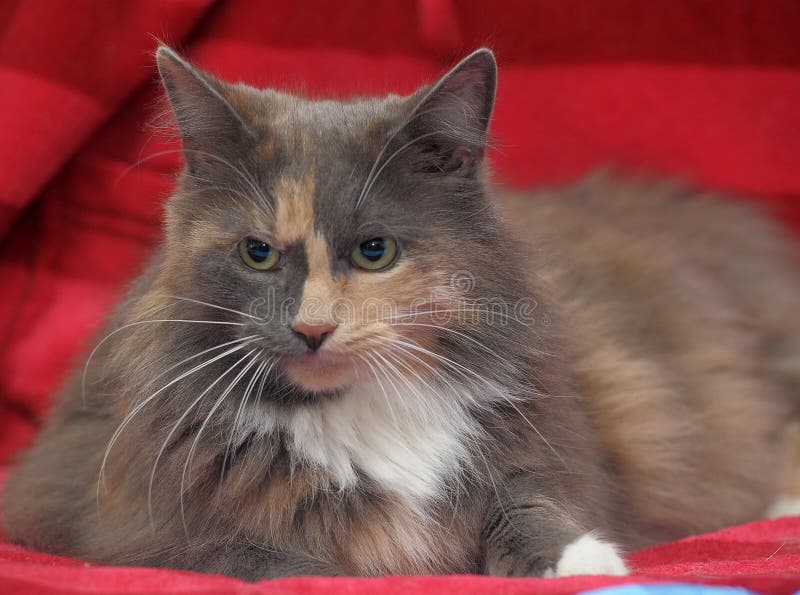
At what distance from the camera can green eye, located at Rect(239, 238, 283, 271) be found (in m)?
1.72

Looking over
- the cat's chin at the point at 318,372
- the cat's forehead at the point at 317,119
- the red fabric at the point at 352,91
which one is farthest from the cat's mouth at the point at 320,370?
the red fabric at the point at 352,91

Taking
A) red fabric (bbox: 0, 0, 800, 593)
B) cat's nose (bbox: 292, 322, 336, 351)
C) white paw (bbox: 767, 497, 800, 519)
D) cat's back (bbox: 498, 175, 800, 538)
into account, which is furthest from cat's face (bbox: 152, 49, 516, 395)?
white paw (bbox: 767, 497, 800, 519)

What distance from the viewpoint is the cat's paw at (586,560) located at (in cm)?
166

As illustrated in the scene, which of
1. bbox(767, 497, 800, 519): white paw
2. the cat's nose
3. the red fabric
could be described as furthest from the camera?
the red fabric

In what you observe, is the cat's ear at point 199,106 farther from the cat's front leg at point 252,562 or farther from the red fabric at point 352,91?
the red fabric at point 352,91

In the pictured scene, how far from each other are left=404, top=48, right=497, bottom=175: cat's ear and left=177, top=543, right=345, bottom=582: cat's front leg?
75 centimetres

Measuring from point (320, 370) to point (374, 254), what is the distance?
0.23m

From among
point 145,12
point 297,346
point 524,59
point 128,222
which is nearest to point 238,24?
point 145,12

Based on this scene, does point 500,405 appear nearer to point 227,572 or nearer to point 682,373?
point 227,572

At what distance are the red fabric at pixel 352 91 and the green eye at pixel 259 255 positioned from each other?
1.14 m

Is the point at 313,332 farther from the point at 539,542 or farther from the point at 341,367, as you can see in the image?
the point at 539,542

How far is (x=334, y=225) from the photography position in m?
1.68

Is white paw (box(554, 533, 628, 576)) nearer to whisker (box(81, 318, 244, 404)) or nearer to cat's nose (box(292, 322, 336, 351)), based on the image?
cat's nose (box(292, 322, 336, 351))

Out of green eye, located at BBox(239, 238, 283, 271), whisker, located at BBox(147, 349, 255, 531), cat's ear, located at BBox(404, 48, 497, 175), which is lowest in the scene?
whisker, located at BBox(147, 349, 255, 531)
